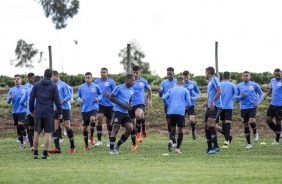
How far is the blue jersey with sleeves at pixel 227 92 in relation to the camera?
24938 millimetres

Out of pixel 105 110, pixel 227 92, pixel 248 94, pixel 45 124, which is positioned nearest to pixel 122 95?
pixel 45 124

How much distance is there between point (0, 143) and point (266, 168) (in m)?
14.7

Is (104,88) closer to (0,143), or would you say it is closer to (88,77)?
(88,77)

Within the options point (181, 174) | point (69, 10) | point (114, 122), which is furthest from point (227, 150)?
point (69, 10)

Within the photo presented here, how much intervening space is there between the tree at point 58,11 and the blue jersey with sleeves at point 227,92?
38291 mm

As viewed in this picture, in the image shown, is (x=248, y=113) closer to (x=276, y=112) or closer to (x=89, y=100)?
(x=276, y=112)

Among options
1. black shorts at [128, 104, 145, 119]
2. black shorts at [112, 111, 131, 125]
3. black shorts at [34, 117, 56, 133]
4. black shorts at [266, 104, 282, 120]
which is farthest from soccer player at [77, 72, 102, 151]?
black shorts at [266, 104, 282, 120]

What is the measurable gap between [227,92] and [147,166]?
810 cm

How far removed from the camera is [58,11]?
6378 cm

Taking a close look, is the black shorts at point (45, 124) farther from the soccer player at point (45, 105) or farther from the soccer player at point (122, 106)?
the soccer player at point (122, 106)

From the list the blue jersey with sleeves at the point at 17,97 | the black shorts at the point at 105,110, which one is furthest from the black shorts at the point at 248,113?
the blue jersey with sleeves at the point at 17,97

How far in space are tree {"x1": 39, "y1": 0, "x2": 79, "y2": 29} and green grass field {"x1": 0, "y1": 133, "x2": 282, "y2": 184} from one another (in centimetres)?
3785

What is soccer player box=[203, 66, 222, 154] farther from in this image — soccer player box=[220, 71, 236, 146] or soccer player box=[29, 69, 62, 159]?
soccer player box=[29, 69, 62, 159]

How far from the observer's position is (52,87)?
20.6m
